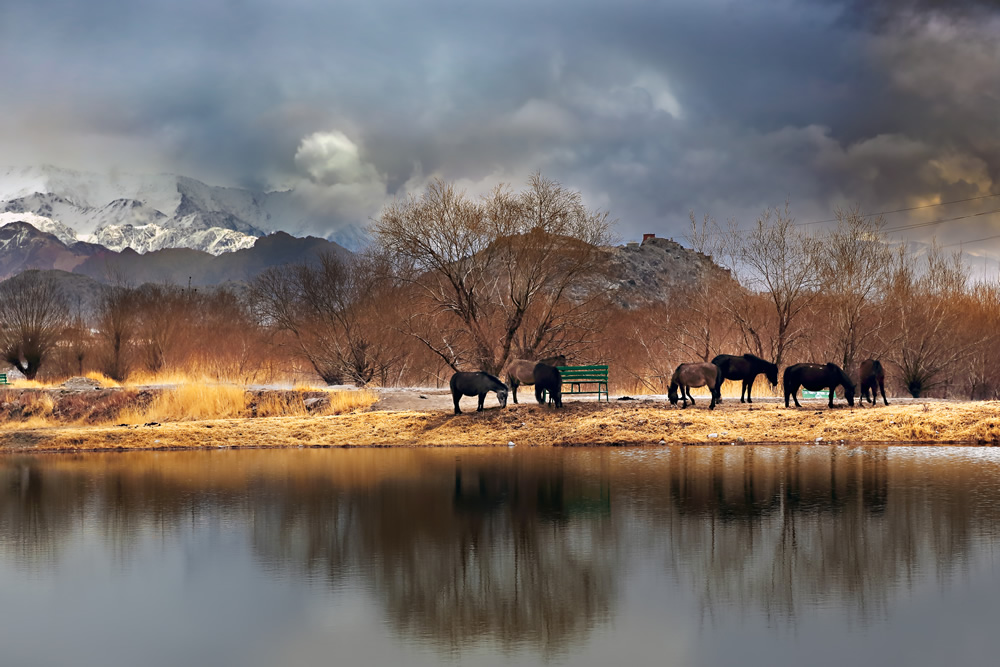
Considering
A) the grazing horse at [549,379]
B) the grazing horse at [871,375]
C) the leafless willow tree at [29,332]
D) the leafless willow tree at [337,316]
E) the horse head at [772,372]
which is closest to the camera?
the grazing horse at [549,379]

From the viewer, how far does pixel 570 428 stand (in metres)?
22.9

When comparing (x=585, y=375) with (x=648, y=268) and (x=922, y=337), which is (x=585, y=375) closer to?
(x=922, y=337)

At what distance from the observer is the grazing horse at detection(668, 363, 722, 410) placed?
24328mm

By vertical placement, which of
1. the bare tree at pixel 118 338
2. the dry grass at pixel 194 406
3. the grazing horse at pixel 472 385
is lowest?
the dry grass at pixel 194 406

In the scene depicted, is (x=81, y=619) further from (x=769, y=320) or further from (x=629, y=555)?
(x=769, y=320)

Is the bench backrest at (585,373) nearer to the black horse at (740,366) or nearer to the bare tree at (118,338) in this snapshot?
the black horse at (740,366)

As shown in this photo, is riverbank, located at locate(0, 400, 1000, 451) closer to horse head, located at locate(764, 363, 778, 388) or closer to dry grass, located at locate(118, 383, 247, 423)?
horse head, located at locate(764, 363, 778, 388)

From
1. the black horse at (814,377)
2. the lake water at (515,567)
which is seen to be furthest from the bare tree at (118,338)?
the black horse at (814,377)

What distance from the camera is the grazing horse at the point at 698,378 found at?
2433 centimetres

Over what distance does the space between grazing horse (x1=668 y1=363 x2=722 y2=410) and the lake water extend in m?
6.61

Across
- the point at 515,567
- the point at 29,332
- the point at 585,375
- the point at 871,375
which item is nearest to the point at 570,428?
the point at 585,375

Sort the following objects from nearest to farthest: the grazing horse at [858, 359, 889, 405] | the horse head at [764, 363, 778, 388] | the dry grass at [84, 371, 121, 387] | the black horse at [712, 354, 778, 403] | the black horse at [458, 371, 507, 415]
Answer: the grazing horse at [858, 359, 889, 405], the black horse at [458, 371, 507, 415], the black horse at [712, 354, 778, 403], the horse head at [764, 363, 778, 388], the dry grass at [84, 371, 121, 387]

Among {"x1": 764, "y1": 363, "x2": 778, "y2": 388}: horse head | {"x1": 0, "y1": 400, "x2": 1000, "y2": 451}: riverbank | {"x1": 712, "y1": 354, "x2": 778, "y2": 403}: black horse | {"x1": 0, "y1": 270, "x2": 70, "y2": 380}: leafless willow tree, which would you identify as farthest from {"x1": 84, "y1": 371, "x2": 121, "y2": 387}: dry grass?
{"x1": 764, "y1": 363, "x2": 778, "y2": 388}: horse head

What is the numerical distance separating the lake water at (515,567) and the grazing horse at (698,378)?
6.61m
